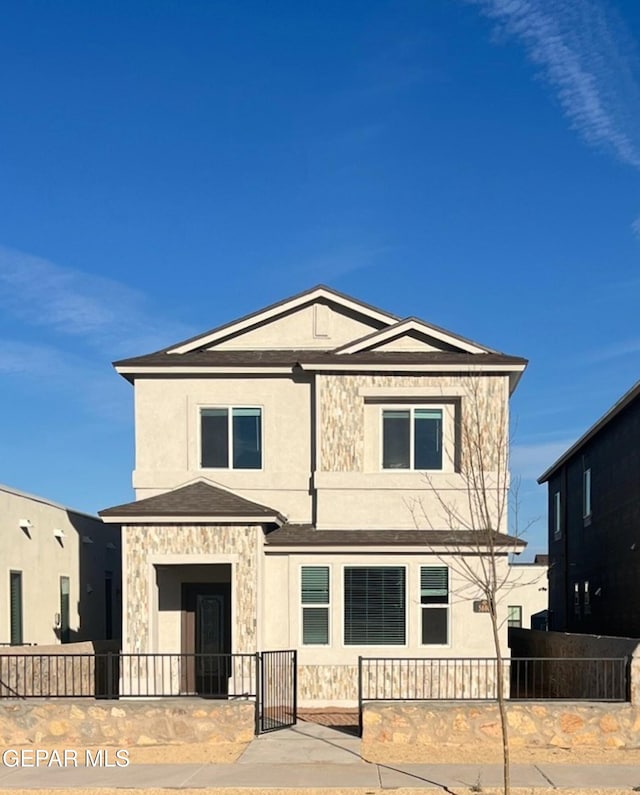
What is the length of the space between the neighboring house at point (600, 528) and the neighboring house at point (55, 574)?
13.1 meters

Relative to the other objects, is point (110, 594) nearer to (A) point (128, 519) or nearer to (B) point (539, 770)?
(A) point (128, 519)

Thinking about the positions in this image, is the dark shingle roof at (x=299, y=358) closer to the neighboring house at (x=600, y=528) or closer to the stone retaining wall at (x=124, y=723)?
the neighboring house at (x=600, y=528)

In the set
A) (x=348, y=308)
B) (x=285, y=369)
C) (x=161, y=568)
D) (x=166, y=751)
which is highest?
(x=348, y=308)

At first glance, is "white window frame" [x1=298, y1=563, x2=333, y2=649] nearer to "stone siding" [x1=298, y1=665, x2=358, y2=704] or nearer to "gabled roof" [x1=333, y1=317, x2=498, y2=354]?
"stone siding" [x1=298, y1=665, x2=358, y2=704]

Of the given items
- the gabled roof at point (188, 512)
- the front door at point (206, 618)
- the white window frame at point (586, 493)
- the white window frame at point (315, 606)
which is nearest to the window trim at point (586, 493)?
the white window frame at point (586, 493)

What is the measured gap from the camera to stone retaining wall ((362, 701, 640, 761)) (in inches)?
539

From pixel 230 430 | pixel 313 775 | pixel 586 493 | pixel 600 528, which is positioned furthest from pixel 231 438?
pixel 586 493

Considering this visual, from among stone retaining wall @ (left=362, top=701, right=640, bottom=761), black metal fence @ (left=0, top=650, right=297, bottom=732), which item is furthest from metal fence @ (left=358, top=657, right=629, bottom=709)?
stone retaining wall @ (left=362, top=701, right=640, bottom=761)

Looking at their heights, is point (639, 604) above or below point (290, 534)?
below

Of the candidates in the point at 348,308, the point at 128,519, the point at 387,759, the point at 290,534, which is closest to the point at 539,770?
the point at 387,759

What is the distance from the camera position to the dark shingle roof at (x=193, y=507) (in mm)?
17469

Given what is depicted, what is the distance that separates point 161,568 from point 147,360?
14.3ft

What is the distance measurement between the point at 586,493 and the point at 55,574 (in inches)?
607

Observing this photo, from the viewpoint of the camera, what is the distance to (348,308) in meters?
20.9
